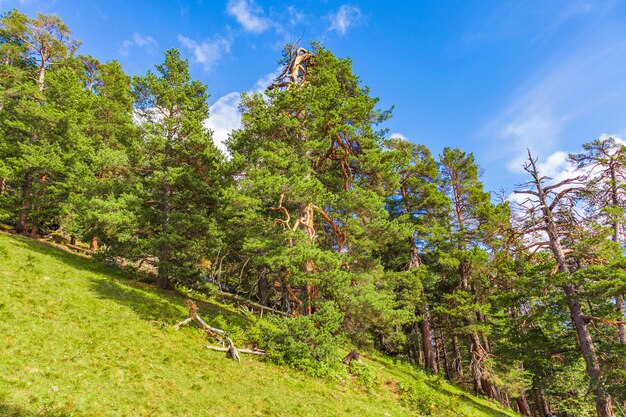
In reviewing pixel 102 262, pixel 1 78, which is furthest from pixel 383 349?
pixel 1 78

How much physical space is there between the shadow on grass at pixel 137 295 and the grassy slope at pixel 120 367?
0.40 ft

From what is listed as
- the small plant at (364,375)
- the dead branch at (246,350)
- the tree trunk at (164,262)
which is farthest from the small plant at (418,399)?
the tree trunk at (164,262)

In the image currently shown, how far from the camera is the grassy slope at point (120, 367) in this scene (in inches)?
274

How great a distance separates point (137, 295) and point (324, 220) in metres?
11.4

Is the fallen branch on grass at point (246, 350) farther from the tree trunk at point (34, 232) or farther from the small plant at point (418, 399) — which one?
the tree trunk at point (34, 232)

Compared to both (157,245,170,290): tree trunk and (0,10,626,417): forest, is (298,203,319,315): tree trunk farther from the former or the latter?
(157,245,170,290): tree trunk

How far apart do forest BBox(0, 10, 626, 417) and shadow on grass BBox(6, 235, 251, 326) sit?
3.84ft

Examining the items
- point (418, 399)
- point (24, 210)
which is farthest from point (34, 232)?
point (418, 399)

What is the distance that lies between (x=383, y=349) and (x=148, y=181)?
79.7ft

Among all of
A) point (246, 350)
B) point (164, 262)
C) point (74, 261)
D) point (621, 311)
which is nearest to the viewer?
point (246, 350)

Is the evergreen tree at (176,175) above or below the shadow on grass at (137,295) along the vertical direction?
above

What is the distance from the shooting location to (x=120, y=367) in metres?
8.70

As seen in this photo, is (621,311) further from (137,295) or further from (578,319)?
(137,295)

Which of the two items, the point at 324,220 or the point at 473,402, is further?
the point at 324,220
